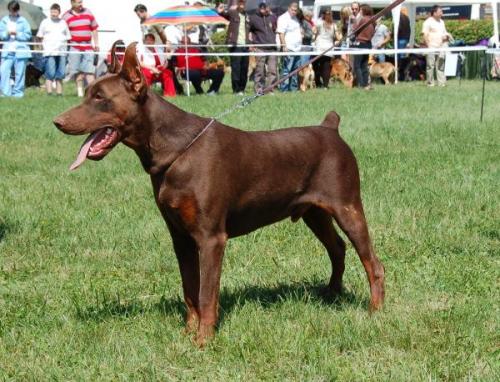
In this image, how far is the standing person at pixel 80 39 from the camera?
2223cm

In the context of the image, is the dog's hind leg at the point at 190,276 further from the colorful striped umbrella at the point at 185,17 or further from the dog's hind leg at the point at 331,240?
the colorful striped umbrella at the point at 185,17

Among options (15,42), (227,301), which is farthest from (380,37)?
(227,301)

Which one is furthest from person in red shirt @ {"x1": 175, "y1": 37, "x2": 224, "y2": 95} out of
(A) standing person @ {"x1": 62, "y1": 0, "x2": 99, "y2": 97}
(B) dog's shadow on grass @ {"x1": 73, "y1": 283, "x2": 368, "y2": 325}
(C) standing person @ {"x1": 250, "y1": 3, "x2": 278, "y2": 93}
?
(B) dog's shadow on grass @ {"x1": 73, "y1": 283, "x2": 368, "y2": 325}

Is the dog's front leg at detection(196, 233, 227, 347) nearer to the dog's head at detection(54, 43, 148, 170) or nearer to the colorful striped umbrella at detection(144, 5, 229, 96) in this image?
the dog's head at detection(54, 43, 148, 170)

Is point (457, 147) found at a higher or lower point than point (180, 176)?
lower

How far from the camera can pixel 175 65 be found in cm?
2339

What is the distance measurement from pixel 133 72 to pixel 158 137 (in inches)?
14.1

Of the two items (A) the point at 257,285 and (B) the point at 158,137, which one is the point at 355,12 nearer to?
(A) the point at 257,285

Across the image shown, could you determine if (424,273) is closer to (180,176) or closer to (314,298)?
(314,298)

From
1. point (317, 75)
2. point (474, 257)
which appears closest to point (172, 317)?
point (474, 257)

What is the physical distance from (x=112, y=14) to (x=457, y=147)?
22284mm

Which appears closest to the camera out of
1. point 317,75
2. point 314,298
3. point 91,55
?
point 314,298

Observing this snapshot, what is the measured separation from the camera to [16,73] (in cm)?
2228

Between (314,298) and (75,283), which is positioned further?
(75,283)
